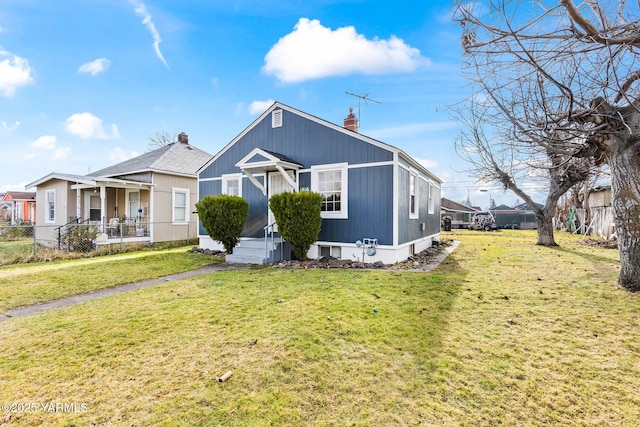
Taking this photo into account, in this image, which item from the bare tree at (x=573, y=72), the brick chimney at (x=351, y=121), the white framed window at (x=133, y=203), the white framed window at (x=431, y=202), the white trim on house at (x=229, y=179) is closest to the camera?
the bare tree at (x=573, y=72)

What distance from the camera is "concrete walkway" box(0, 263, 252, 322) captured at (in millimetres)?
5095

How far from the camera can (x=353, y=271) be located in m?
7.98

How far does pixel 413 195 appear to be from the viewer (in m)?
11.1

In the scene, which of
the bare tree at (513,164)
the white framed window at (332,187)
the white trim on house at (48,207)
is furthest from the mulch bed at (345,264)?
the white trim on house at (48,207)

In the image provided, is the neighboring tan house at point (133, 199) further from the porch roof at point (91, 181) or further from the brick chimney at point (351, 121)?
the brick chimney at point (351, 121)

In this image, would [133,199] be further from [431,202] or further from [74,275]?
[431,202]

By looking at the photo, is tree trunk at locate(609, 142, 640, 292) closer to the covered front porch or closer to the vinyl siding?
the vinyl siding

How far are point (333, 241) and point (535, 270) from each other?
18.6 ft

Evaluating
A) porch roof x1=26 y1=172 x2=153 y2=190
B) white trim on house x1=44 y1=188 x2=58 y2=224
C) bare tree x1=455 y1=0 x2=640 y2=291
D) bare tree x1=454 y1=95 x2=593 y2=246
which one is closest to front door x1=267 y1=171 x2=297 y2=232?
bare tree x1=454 y1=95 x2=593 y2=246

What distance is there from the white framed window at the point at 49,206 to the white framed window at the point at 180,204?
6.49m

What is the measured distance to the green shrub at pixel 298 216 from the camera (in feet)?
28.7

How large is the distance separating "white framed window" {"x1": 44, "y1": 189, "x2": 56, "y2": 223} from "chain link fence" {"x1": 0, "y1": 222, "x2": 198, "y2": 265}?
26.4 inches

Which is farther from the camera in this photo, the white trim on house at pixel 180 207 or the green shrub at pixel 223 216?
the white trim on house at pixel 180 207

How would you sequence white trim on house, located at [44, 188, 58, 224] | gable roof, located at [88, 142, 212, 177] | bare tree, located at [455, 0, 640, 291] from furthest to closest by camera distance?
white trim on house, located at [44, 188, 58, 224]
gable roof, located at [88, 142, 212, 177]
bare tree, located at [455, 0, 640, 291]
